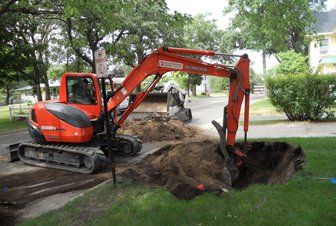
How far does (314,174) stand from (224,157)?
191 centimetres

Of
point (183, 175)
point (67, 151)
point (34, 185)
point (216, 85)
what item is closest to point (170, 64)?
point (183, 175)

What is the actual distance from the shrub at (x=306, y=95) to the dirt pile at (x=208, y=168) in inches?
275

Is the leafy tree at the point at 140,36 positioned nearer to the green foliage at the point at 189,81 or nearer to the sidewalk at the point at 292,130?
the sidewalk at the point at 292,130

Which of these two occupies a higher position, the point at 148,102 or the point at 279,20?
the point at 279,20

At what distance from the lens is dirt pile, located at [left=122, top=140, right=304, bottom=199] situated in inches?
255

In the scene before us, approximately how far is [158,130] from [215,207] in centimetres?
850

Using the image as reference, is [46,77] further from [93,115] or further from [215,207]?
[215,207]

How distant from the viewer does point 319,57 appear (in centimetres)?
4084

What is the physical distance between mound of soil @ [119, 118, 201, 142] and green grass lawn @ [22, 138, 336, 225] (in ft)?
22.3

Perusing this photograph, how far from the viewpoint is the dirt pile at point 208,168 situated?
6.49 metres

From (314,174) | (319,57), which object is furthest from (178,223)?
(319,57)

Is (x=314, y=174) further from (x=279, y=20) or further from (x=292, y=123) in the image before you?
(x=292, y=123)

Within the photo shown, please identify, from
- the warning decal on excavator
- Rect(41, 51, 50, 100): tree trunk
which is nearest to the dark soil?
the warning decal on excavator

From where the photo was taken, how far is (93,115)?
9.90 metres
